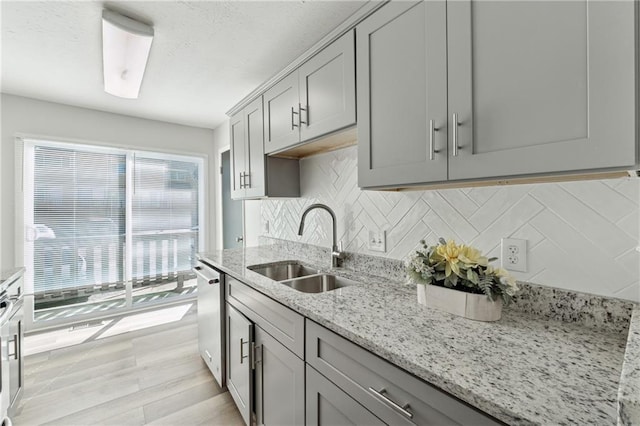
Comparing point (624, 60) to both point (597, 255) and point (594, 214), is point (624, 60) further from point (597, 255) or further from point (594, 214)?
point (597, 255)

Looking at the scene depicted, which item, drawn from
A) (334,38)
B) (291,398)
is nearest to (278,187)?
(334,38)

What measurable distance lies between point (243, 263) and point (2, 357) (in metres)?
1.32

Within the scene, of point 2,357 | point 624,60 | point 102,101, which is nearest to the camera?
point 624,60

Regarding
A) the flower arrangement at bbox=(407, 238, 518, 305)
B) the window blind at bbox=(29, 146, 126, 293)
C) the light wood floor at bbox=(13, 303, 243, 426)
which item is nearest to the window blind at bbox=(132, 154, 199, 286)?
the window blind at bbox=(29, 146, 126, 293)

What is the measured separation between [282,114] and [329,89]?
50 cm

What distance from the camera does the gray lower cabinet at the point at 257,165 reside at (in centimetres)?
216

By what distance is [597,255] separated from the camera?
0.92 metres

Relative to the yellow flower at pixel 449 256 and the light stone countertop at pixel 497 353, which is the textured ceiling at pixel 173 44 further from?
the light stone countertop at pixel 497 353

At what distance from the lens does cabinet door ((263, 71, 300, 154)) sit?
1736 mm

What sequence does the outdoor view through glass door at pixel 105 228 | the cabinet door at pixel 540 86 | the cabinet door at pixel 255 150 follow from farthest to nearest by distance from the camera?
the outdoor view through glass door at pixel 105 228 < the cabinet door at pixel 255 150 < the cabinet door at pixel 540 86

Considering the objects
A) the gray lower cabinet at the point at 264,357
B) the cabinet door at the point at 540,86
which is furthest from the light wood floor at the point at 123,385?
the cabinet door at the point at 540,86

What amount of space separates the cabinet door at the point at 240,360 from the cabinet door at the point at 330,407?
1.81 feet

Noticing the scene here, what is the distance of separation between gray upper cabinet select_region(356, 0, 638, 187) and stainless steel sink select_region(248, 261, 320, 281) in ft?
3.39

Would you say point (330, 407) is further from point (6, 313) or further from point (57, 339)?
point (57, 339)
